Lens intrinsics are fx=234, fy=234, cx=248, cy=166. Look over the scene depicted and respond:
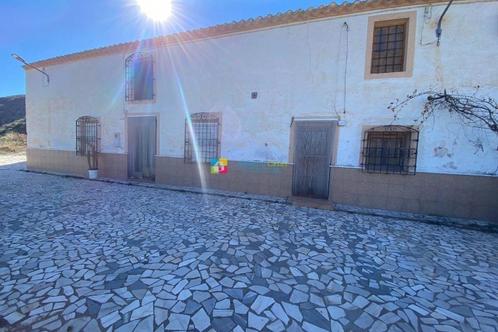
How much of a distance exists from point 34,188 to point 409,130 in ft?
34.2

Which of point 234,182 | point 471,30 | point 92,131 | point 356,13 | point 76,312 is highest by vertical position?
point 356,13

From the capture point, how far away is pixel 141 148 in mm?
8609

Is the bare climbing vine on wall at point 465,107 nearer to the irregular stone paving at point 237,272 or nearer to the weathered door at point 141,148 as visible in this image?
Answer: the irregular stone paving at point 237,272

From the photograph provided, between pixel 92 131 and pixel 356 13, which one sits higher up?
pixel 356 13

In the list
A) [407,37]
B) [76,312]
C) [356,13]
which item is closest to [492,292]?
[76,312]

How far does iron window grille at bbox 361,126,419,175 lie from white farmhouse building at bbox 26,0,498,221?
0.02 metres

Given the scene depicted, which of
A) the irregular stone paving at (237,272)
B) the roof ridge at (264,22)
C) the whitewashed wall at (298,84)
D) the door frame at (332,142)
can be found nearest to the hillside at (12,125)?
the whitewashed wall at (298,84)

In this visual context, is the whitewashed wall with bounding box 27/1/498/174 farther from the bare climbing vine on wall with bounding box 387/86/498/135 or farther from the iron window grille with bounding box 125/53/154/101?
the iron window grille with bounding box 125/53/154/101

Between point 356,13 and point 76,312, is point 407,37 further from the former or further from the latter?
point 76,312

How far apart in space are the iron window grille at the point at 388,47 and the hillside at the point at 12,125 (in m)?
25.1

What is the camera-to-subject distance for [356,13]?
219 inches

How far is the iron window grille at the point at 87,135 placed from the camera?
9.05m

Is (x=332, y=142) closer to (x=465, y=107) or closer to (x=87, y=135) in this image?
(x=465, y=107)

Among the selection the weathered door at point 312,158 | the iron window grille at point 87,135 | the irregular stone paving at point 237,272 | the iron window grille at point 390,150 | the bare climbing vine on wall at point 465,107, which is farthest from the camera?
the iron window grille at point 87,135
